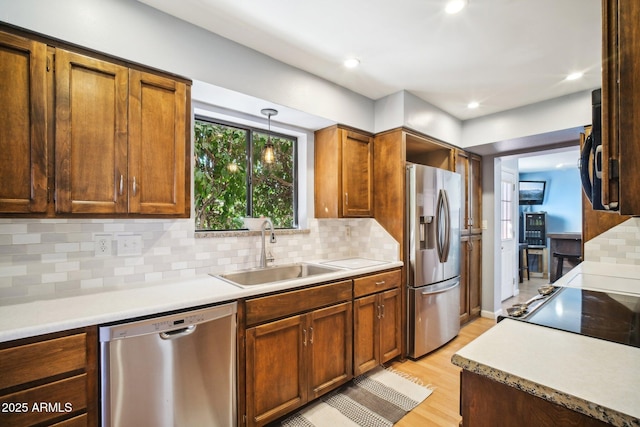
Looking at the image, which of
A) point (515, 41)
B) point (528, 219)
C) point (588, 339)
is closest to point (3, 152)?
point (588, 339)

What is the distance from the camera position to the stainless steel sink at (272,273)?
2260 mm

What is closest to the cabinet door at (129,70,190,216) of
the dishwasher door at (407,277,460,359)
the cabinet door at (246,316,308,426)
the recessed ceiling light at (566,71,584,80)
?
the cabinet door at (246,316,308,426)

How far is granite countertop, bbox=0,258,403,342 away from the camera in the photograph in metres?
1.21

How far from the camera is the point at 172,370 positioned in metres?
1.48

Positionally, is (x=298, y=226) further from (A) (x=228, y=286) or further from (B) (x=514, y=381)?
(B) (x=514, y=381)

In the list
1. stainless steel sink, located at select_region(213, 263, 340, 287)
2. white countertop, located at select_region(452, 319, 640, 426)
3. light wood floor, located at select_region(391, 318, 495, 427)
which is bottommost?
light wood floor, located at select_region(391, 318, 495, 427)

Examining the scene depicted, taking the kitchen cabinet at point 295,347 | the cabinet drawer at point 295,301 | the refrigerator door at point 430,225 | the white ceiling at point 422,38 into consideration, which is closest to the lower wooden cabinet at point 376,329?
the kitchen cabinet at point 295,347

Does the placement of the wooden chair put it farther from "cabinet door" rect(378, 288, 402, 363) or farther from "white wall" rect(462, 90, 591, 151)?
"cabinet door" rect(378, 288, 402, 363)

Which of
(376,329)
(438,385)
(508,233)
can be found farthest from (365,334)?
(508,233)

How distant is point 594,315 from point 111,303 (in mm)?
2248

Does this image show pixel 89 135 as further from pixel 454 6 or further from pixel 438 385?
pixel 438 385

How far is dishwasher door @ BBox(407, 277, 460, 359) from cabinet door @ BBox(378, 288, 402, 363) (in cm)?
13

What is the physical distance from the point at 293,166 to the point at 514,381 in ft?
8.21

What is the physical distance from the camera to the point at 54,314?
1.31 m
